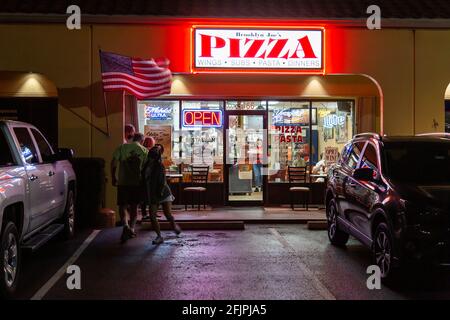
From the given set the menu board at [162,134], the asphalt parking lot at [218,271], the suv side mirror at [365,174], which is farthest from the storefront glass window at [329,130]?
the suv side mirror at [365,174]

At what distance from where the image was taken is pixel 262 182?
15016 millimetres

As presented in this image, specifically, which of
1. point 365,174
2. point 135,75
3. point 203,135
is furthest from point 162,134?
point 365,174

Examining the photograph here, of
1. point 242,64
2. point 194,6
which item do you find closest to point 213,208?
point 242,64

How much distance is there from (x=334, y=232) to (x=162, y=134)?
20.9ft

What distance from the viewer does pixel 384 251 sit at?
729cm

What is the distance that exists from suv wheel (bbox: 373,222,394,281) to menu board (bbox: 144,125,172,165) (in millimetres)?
8188

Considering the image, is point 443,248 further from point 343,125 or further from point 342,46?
point 343,125

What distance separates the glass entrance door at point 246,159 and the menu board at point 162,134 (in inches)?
59.1

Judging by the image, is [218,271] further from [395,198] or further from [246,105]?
[246,105]

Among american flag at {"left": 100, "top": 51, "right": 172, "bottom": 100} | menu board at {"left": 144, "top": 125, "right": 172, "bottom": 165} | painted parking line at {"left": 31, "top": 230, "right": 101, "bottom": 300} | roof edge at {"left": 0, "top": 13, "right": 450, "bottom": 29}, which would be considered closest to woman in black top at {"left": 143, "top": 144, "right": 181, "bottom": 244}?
painted parking line at {"left": 31, "top": 230, "right": 101, "bottom": 300}

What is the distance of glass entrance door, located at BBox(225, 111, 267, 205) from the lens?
14.9 meters

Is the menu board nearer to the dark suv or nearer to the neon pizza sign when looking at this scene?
the neon pizza sign

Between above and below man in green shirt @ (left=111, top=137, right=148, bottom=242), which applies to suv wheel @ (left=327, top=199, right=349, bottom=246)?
below
